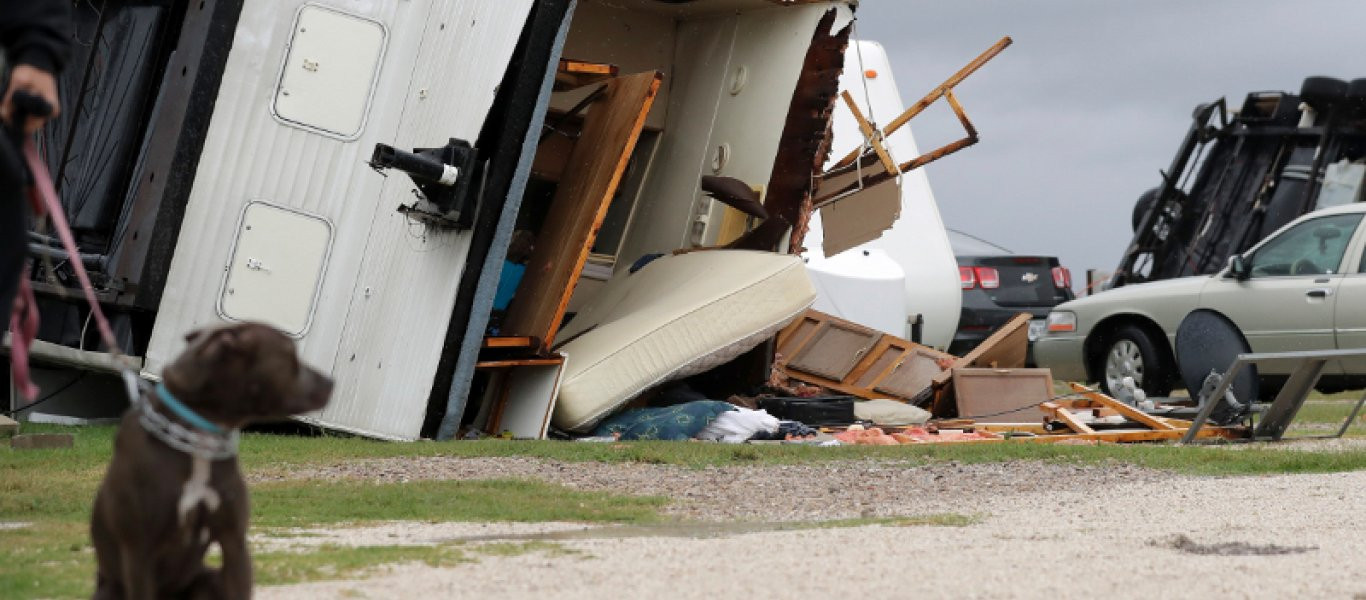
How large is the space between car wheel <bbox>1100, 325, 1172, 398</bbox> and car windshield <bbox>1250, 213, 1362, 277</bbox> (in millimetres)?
1100

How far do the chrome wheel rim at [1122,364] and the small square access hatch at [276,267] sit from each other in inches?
298

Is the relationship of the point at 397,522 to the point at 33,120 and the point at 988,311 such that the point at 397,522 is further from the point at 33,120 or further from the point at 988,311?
the point at 988,311

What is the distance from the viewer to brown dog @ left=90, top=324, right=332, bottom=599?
153 inches

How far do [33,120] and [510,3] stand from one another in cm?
733

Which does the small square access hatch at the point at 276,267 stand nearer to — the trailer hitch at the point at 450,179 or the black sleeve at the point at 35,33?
the trailer hitch at the point at 450,179

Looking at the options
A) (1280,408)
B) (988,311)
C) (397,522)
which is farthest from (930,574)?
(988,311)

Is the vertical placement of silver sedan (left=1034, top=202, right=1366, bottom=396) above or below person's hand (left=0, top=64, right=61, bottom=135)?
above

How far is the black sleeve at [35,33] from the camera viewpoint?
462 centimetres

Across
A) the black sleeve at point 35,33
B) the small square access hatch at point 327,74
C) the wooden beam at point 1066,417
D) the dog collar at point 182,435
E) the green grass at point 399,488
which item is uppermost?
the small square access hatch at point 327,74

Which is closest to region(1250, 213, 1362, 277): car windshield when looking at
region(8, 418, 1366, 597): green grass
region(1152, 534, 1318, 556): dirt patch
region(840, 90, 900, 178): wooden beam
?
region(840, 90, 900, 178): wooden beam

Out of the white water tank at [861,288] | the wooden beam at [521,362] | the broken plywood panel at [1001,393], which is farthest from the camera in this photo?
the white water tank at [861,288]

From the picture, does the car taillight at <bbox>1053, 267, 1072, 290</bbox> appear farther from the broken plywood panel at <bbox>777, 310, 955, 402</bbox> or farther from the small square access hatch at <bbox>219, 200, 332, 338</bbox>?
the small square access hatch at <bbox>219, 200, 332, 338</bbox>

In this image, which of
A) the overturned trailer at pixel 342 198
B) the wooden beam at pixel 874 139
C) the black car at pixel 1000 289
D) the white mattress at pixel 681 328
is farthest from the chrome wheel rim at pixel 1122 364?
the overturned trailer at pixel 342 198

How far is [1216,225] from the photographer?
69.5 feet
